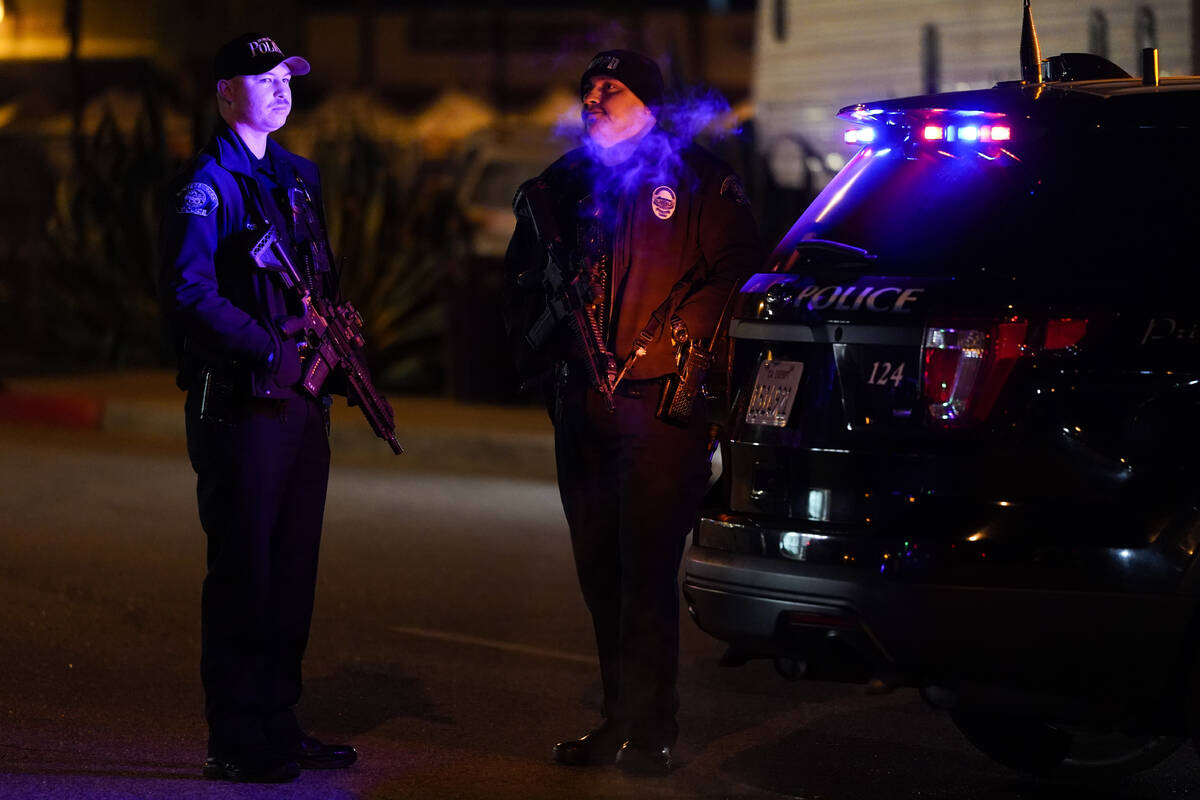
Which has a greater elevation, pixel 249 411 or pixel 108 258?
pixel 108 258

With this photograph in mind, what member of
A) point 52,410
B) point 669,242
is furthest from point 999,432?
point 52,410

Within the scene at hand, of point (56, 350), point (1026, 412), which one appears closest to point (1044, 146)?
point (1026, 412)

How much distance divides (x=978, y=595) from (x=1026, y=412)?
0.41 meters

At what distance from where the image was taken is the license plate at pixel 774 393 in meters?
4.79

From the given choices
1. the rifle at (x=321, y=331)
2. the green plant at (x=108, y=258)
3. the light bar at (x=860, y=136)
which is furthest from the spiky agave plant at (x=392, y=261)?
the light bar at (x=860, y=136)

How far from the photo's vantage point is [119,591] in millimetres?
8227

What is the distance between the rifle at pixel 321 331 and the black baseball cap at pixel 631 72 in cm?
91

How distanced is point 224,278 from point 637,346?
1.09m

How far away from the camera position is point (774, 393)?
15.9 feet

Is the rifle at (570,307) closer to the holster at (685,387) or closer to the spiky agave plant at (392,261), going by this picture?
the holster at (685,387)

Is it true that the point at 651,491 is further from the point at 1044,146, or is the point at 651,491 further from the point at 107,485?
the point at 107,485

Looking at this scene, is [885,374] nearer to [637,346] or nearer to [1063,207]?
[1063,207]

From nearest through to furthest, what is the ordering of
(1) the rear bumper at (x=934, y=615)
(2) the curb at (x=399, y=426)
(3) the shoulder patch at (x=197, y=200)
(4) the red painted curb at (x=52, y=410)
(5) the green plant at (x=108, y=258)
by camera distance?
1. (1) the rear bumper at (x=934, y=615)
2. (3) the shoulder patch at (x=197, y=200)
3. (2) the curb at (x=399, y=426)
4. (4) the red painted curb at (x=52, y=410)
5. (5) the green plant at (x=108, y=258)

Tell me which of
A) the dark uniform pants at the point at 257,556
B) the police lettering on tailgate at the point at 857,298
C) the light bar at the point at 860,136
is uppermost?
the light bar at the point at 860,136
